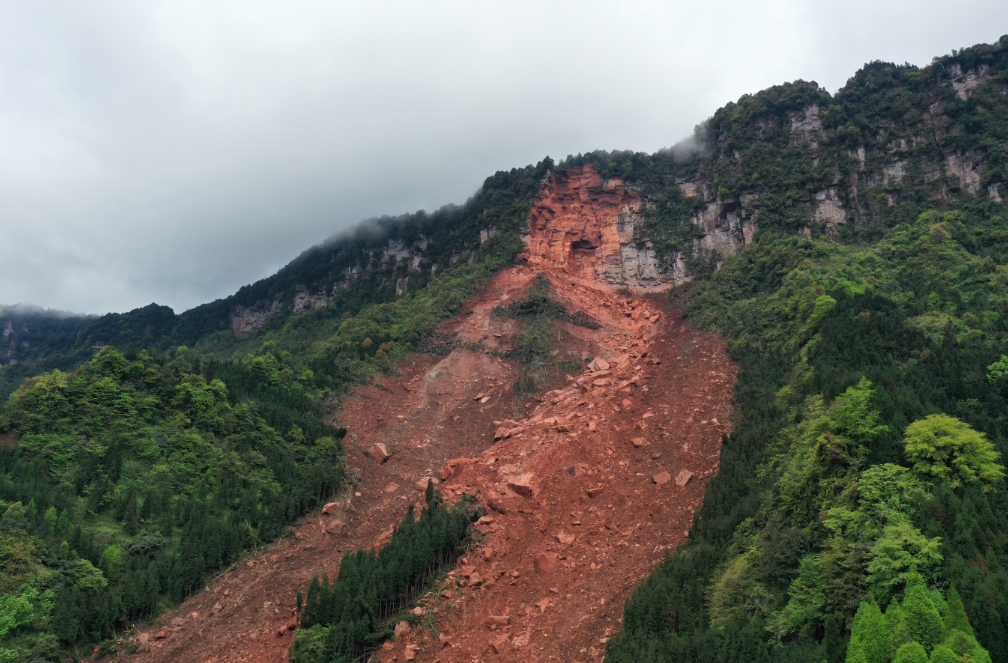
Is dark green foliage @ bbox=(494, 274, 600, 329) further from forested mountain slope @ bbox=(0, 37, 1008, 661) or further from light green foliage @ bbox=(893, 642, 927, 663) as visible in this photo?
light green foliage @ bbox=(893, 642, 927, 663)

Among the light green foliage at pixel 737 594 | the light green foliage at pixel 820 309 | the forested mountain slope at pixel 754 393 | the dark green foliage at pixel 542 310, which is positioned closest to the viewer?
the forested mountain slope at pixel 754 393

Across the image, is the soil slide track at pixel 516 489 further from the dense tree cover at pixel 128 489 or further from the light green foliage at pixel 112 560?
the light green foliage at pixel 112 560

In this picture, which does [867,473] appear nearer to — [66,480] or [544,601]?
[544,601]

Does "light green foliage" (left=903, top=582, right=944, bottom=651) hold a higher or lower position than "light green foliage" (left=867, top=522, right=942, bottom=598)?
lower

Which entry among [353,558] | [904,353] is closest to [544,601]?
[353,558]

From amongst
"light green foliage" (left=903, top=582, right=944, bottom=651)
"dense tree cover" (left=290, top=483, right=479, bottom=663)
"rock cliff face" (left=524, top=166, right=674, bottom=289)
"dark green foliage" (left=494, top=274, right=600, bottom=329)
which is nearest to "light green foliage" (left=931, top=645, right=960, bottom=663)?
"light green foliage" (left=903, top=582, right=944, bottom=651)

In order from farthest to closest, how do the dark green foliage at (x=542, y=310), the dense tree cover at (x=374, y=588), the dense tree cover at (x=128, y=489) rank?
the dark green foliage at (x=542, y=310) < the dense tree cover at (x=128, y=489) < the dense tree cover at (x=374, y=588)

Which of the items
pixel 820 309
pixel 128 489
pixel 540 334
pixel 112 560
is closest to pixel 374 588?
pixel 112 560

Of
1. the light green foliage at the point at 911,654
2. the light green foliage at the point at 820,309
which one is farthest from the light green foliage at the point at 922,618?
the light green foliage at the point at 820,309
